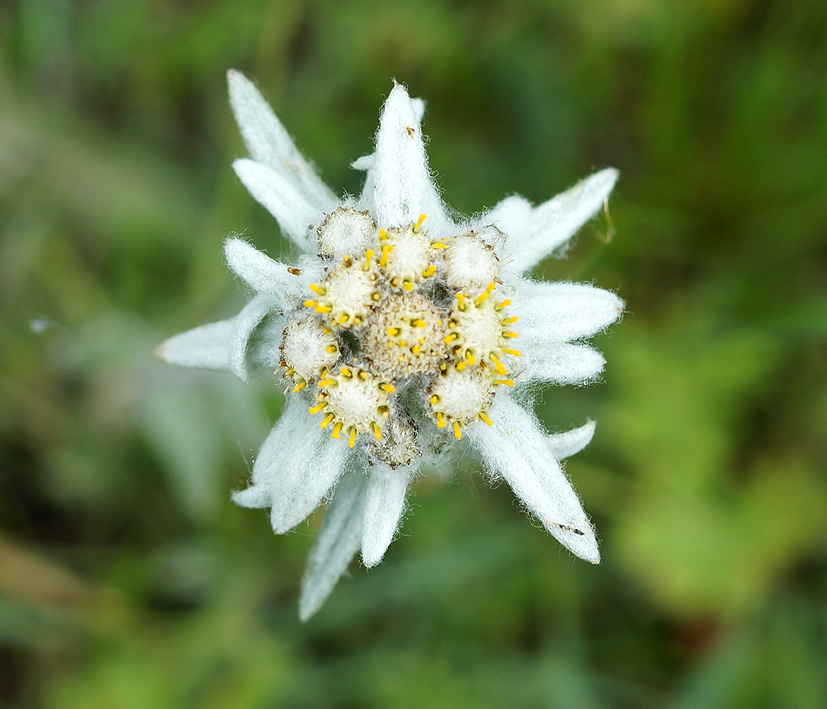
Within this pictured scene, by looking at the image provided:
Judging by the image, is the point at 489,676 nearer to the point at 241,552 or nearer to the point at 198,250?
the point at 241,552

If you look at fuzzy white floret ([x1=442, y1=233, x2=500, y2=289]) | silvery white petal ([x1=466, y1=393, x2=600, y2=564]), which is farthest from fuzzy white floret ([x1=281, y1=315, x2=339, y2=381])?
silvery white petal ([x1=466, y1=393, x2=600, y2=564])

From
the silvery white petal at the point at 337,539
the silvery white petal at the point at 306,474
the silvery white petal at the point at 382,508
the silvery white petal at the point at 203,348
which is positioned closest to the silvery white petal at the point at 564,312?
the silvery white petal at the point at 382,508

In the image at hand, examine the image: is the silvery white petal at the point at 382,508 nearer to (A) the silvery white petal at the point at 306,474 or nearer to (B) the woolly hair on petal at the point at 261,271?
(A) the silvery white petal at the point at 306,474

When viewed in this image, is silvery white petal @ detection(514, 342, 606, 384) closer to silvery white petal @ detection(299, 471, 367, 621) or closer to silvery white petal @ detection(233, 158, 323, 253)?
silvery white petal @ detection(299, 471, 367, 621)

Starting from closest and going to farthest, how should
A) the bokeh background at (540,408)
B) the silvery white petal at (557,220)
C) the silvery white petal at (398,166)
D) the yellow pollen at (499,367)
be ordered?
the yellow pollen at (499,367), the silvery white petal at (398,166), the silvery white petal at (557,220), the bokeh background at (540,408)

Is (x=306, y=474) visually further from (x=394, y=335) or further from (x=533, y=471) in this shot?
(x=533, y=471)

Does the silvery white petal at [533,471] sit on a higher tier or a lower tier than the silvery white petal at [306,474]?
lower
